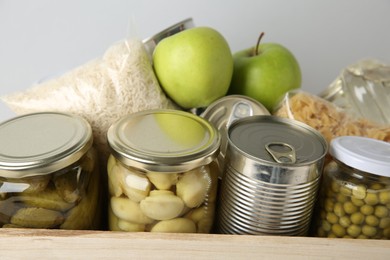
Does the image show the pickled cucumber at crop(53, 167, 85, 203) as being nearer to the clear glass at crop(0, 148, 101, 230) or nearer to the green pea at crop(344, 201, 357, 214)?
the clear glass at crop(0, 148, 101, 230)

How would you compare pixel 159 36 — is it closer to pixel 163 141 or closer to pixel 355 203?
pixel 163 141

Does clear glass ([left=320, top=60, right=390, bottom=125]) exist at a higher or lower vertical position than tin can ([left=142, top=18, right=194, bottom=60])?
lower

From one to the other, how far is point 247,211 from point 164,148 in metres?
0.12

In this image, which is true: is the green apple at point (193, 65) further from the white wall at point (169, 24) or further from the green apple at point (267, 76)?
the white wall at point (169, 24)

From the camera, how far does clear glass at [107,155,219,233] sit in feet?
1.41

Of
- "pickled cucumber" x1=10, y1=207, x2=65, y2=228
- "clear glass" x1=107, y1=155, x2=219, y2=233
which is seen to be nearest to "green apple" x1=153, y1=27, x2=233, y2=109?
"clear glass" x1=107, y1=155, x2=219, y2=233

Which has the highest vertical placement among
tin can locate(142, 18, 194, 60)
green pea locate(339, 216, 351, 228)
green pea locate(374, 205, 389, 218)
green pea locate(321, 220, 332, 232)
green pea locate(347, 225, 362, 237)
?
tin can locate(142, 18, 194, 60)

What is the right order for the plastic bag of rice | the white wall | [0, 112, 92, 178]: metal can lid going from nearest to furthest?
[0, 112, 92, 178]: metal can lid → the plastic bag of rice → the white wall

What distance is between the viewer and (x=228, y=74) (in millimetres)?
574

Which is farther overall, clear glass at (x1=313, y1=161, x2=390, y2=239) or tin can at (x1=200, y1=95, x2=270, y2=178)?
tin can at (x1=200, y1=95, x2=270, y2=178)

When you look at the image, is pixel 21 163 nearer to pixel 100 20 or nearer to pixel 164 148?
pixel 164 148

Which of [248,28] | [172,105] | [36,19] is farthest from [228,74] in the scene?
[36,19]

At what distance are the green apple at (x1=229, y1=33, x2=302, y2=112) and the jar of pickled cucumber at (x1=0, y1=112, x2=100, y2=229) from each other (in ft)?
0.84

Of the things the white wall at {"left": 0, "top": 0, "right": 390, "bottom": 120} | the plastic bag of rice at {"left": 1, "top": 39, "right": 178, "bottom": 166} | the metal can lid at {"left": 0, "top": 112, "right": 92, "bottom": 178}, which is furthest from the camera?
the white wall at {"left": 0, "top": 0, "right": 390, "bottom": 120}
